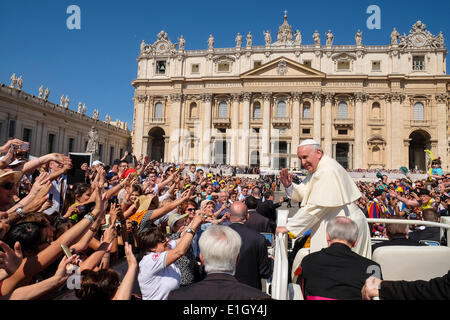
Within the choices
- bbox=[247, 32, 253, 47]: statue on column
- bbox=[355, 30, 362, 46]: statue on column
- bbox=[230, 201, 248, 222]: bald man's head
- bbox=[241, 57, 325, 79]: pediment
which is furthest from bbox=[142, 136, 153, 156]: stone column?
bbox=[230, 201, 248, 222]: bald man's head

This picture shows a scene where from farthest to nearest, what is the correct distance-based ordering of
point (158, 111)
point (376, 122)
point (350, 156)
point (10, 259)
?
point (158, 111) < point (376, 122) < point (350, 156) < point (10, 259)

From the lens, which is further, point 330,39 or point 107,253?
point 330,39

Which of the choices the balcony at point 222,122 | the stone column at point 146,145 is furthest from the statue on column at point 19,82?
the balcony at point 222,122

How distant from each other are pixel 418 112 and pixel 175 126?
34.9 m

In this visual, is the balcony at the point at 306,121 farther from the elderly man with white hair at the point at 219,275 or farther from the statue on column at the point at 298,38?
the elderly man with white hair at the point at 219,275

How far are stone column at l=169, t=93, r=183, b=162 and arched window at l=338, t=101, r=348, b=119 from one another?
77.1 feet

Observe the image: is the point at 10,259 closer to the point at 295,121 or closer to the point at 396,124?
the point at 295,121

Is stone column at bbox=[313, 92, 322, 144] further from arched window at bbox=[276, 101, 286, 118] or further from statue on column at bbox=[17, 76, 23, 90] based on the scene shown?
statue on column at bbox=[17, 76, 23, 90]

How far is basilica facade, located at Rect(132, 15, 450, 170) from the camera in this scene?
4194cm

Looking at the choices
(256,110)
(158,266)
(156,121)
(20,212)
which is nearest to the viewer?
(158,266)

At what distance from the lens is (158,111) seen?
48.2m

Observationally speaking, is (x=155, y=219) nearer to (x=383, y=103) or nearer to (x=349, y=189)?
(x=349, y=189)

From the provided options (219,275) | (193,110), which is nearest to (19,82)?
(193,110)
